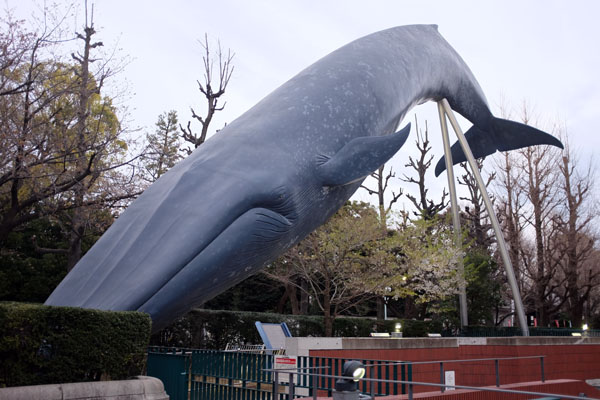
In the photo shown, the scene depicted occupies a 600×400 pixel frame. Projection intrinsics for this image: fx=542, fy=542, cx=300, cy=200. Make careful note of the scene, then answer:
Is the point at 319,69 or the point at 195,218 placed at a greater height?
the point at 319,69

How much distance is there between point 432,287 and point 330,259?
20.9 ft

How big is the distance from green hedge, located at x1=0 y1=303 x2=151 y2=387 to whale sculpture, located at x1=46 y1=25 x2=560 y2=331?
9.9 inches

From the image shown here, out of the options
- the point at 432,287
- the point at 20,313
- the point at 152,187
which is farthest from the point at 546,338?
the point at 20,313

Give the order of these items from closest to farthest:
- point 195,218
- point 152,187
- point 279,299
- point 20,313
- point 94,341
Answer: point 20,313, point 94,341, point 195,218, point 152,187, point 279,299

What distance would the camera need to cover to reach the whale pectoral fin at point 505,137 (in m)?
15.2

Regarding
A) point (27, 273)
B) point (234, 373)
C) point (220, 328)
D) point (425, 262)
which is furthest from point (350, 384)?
point (27, 273)

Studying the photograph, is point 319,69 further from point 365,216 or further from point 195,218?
point 365,216

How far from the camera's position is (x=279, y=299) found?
1417 inches

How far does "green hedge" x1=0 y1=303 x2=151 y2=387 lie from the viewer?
5148 mm

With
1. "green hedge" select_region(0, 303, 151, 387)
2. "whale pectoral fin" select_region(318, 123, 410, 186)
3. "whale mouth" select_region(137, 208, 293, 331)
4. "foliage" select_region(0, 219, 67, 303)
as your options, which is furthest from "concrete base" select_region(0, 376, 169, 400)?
"foliage" select_region(0, 219, 67, 303)

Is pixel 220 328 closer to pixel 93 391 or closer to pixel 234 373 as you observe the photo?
pixel 234 373

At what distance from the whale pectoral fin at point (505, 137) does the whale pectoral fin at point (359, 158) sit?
9.10 meters

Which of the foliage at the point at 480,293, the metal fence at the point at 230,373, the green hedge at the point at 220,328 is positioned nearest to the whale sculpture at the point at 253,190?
the metal fence at the point at 230,373

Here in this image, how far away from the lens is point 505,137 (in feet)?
51.6
